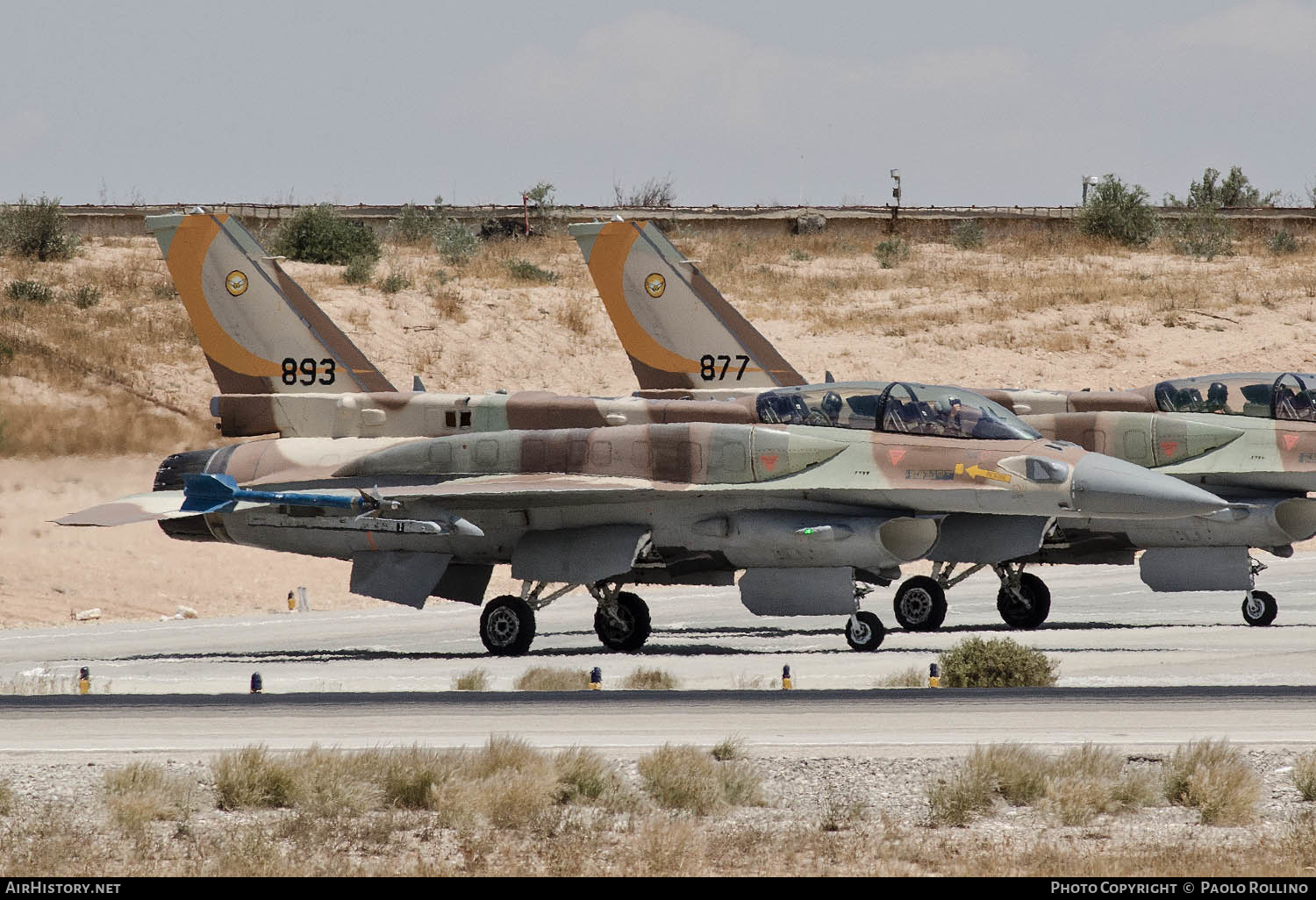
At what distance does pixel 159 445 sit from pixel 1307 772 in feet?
108

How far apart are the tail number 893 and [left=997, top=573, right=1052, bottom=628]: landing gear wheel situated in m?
9.84

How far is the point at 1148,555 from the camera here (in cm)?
2370

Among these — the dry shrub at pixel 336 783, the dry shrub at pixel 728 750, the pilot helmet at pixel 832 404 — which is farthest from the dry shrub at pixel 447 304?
the dry shrub at pixel 336 783

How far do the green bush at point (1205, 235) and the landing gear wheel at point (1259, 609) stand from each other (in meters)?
45.7

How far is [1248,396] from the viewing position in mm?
25062

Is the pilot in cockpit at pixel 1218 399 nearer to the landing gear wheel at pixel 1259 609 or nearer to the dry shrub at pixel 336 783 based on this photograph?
the landing gear wheel at pixel 1259 609

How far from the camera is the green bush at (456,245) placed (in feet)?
203

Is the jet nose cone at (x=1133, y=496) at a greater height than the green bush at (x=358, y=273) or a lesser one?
lesser

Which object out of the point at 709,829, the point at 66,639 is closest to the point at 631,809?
the point at 709,829

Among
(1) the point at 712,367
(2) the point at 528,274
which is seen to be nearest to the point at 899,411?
(1) the point at 712,367

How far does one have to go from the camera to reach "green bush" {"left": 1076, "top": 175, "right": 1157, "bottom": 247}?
2721 inches

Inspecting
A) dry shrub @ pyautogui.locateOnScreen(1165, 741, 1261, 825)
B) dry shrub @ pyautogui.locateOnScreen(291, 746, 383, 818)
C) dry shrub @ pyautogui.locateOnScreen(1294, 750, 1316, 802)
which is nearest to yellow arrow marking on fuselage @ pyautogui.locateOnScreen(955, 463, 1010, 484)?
dry shrub @ pyautogui.locateOnScreen(1165, 741, 1261, 825)

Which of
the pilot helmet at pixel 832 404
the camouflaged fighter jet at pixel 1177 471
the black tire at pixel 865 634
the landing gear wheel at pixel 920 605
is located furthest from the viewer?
the landing gear wheel at pixel 920 605

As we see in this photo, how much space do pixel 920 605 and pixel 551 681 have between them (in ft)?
25.7
